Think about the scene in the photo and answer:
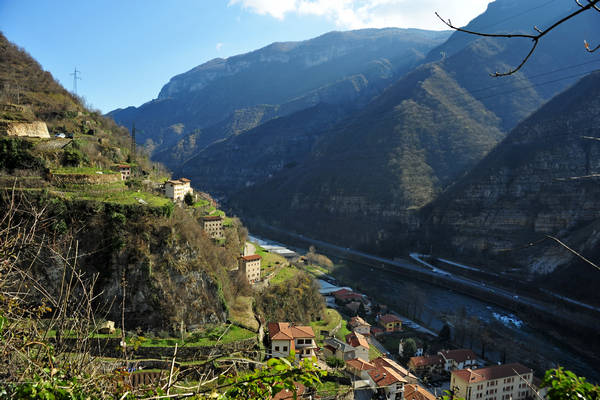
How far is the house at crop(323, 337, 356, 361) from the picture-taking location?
84.0ft

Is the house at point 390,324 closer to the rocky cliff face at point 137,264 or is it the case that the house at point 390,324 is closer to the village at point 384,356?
the village at point 384,356

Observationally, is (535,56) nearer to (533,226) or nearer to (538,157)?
(538,157)

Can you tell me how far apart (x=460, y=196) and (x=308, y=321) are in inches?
1825

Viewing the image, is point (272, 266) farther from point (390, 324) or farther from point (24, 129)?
point (24, 129)

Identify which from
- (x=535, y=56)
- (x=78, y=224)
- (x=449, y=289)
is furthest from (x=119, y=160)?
(x=535, y=56)

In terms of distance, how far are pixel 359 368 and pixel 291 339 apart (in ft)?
16.3

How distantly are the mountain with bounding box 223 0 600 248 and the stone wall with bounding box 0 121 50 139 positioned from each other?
5310 centimetres

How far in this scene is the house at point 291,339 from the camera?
70.8 ft

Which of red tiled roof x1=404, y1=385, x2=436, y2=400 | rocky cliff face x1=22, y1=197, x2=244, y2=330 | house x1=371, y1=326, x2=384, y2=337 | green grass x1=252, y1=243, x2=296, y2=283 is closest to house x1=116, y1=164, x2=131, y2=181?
rocky cliff face x1=22, y1=197, x2=244, y2=330

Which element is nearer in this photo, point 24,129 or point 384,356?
point 24,129

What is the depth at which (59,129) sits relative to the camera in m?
29.9

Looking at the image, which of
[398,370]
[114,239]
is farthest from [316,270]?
[114,239]

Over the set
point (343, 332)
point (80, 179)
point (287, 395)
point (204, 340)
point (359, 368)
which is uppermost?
point (80, 179)

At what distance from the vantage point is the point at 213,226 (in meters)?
31.9
